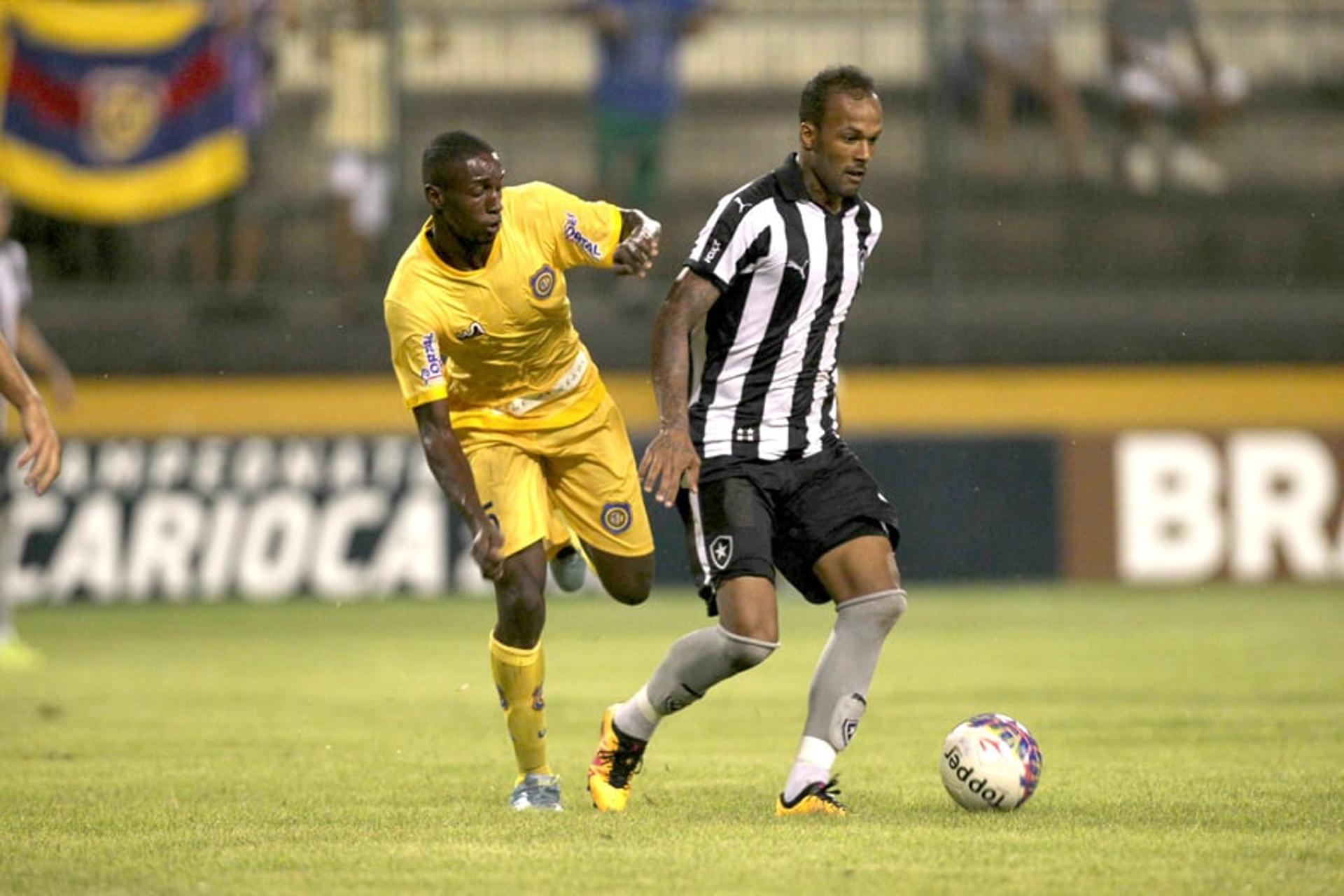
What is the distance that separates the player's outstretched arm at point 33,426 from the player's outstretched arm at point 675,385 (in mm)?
1629

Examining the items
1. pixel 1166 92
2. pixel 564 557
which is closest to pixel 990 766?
pixel 564 557

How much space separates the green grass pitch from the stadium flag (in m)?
3.17

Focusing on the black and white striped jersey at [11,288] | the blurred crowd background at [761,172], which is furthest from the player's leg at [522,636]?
the blurred crowd background at [761,172]

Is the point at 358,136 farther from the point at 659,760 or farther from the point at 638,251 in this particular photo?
the point at 638,251

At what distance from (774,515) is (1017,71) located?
10.4m

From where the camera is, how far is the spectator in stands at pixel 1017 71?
16.4 metres

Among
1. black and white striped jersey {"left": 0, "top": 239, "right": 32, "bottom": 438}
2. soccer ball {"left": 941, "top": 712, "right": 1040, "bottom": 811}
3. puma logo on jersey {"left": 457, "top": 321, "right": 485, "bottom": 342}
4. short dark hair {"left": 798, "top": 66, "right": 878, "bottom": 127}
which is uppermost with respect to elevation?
short dark hair {"left": 798, "top": 66, "right": 878, "bottom": 127}

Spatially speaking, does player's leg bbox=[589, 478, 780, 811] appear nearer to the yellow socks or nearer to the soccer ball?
the yellow socks

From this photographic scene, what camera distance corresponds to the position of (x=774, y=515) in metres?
6.75

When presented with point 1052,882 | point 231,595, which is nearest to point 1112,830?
point 1052,882

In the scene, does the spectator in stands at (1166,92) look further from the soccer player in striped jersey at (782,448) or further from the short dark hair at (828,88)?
the short dark hair at (828,88)

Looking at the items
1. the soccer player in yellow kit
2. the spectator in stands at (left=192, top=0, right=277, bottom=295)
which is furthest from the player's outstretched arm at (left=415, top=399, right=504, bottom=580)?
the spectator in stands at (left=192, top=0, right=277, bottom=295)

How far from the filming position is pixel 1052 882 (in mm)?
5270

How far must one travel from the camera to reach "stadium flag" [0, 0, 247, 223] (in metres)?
15.7
